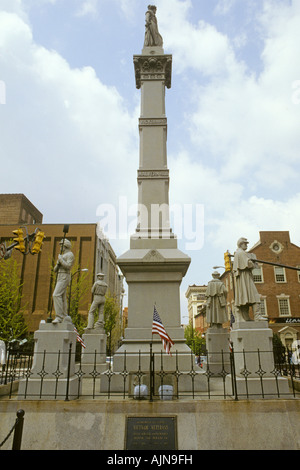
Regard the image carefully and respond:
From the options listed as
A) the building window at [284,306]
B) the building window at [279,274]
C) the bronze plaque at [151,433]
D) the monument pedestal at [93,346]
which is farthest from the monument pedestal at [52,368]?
the building window at [279,274]

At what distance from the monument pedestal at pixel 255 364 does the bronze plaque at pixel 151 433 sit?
1980 millimetres

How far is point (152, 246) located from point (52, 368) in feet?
16.9

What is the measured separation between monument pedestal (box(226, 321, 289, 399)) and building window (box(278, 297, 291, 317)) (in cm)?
3777

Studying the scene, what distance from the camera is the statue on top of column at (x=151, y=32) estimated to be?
47.1 ft

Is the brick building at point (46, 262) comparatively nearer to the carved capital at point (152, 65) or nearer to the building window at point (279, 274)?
the building window at point (279, 274)

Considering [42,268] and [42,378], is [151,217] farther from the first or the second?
[42,268]

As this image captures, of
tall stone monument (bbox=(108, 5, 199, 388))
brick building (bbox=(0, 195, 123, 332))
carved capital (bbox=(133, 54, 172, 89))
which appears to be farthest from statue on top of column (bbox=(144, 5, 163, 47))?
brick building (bbox=(0, 195, 123, 332))

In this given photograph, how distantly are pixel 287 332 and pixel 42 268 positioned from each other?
35675mm

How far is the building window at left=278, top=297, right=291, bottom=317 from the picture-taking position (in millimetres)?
42013

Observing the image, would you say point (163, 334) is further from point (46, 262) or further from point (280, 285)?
point (46, 262)

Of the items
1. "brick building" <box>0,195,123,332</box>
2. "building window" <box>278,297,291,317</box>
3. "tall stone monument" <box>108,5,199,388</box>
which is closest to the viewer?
"tall stone monument" <box>108,5,199,388</box>

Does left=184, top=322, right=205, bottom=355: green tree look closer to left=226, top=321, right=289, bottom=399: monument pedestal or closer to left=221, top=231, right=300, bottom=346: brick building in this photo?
left=221, top=231, right=300, bottom=346: brick building

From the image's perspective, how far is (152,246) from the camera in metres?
11.2
